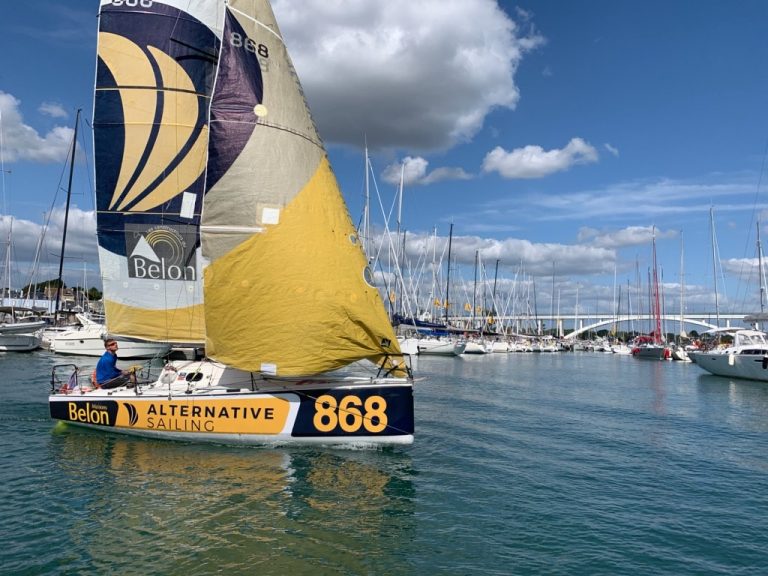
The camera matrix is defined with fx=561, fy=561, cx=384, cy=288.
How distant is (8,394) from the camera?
850 inches

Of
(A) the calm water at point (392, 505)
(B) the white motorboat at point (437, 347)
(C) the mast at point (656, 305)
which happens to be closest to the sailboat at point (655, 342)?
(C) the mast at point (656, 305)

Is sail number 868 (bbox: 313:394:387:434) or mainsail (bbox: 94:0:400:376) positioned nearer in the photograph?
mainsail (bbox: 94:0:400:376)

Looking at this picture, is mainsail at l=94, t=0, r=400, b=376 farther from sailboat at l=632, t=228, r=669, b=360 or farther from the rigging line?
sailboat at l=632, t=228, r=669, b=360

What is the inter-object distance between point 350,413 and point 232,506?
383 centimetres

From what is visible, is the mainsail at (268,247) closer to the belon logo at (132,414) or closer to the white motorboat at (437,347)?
the belon logo at (132,414)

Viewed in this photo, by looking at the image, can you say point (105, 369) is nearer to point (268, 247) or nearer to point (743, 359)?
point (268, 247)

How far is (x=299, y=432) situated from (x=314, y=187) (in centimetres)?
577

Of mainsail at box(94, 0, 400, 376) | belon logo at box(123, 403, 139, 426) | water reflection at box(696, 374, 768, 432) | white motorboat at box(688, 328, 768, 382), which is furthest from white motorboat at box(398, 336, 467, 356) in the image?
mainsail at box(94, 0, 400, 376)

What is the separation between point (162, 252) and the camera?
54.9ft

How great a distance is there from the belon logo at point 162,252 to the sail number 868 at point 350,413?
6.51 m

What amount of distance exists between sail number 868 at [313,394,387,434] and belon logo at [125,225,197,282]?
256 inches

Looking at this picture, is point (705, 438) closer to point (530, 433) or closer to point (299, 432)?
point (530, 433)

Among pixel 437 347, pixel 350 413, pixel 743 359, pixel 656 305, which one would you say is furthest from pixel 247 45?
pixel 656 305

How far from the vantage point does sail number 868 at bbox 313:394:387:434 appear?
1298 centimetres
